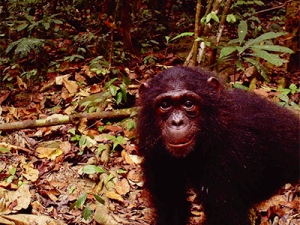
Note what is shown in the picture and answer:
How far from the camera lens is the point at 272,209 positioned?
12.0 feet

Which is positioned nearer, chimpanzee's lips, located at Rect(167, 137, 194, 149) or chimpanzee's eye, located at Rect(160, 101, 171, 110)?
chimpanzee's lips, located at Rect(167, 137, 194, 149)

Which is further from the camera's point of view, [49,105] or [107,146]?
[49,105]

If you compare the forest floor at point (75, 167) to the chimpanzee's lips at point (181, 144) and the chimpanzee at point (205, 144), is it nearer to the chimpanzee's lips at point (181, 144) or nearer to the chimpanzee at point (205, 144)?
the chimpanzee at point (205, 144)

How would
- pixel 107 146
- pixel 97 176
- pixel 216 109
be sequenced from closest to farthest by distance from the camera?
pixel 216 109, pixel 97 176, pixel 107 146

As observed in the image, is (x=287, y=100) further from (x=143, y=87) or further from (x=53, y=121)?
(x=53, y=121)

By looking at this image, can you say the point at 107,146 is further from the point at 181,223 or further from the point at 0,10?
→ the point at 0,10

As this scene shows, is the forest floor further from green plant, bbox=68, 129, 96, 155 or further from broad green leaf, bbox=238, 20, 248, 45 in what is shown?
broad green leaf, bbox=238, 20, 248, 45

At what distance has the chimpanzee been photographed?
10.4 ft

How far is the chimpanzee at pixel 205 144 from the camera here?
3.18 meters

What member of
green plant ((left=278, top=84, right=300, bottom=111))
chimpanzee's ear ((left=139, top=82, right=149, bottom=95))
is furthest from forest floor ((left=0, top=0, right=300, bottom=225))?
chimpanzee's ear ((left=139, top=82, right=149, bottom=95))

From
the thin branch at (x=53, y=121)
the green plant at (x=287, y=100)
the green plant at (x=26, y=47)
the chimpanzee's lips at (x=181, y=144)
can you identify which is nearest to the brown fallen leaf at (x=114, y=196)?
the thin branch at (x=53, y=121)

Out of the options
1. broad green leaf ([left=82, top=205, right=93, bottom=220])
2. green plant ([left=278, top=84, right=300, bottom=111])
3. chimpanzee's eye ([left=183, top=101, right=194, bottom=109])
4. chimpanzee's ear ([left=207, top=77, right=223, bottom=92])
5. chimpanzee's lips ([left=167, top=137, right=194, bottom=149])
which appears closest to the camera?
chimpanzee's lips ([left=167, top=137, right=194, bottom=149])

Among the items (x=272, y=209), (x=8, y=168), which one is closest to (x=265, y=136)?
(x=272, y=209)

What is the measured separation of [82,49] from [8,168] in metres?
3.30
